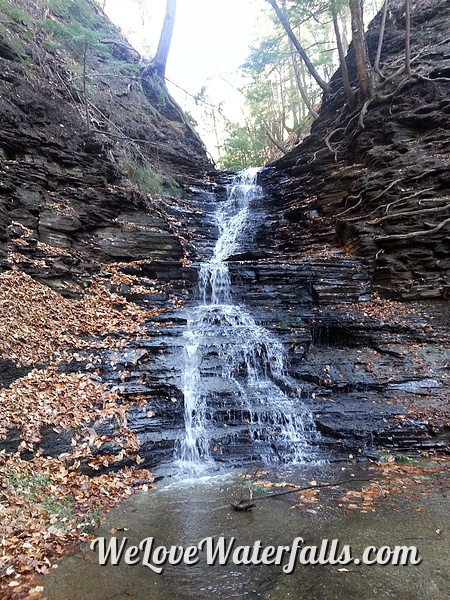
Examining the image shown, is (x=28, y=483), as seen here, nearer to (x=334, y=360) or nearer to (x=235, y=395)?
(x=235, y=395)

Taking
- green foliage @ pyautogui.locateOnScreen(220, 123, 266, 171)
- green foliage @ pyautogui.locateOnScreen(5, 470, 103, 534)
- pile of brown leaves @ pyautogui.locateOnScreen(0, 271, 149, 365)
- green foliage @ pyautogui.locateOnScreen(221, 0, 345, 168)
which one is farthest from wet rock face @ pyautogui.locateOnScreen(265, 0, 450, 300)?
green foliage @ pyautogui.locateOnScreen(5, 470, 103, 534)

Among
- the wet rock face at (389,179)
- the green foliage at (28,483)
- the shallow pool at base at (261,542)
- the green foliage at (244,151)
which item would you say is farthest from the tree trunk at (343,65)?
the green foliage at (28,483)

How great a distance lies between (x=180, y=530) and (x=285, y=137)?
2966 centimetres

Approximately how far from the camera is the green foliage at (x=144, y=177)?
12727 mm

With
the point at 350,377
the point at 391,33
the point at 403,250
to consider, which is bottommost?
the point at 350,377

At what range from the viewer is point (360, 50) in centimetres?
1405

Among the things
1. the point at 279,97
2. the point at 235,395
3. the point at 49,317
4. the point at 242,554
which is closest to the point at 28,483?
the point at 242,554

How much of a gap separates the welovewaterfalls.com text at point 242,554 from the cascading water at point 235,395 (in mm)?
2288

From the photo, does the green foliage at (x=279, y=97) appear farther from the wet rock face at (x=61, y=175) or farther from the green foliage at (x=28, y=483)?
the green foliage at (x=28, y=483)

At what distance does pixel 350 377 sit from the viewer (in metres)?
7.56

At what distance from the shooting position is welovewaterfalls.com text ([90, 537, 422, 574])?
3082 mm

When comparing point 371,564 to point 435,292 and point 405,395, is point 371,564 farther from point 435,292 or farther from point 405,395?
point 435,292

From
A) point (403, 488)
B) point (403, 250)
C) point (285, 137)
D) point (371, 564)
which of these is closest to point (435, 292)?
point (403, 250)

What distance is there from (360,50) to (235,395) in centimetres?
1451
